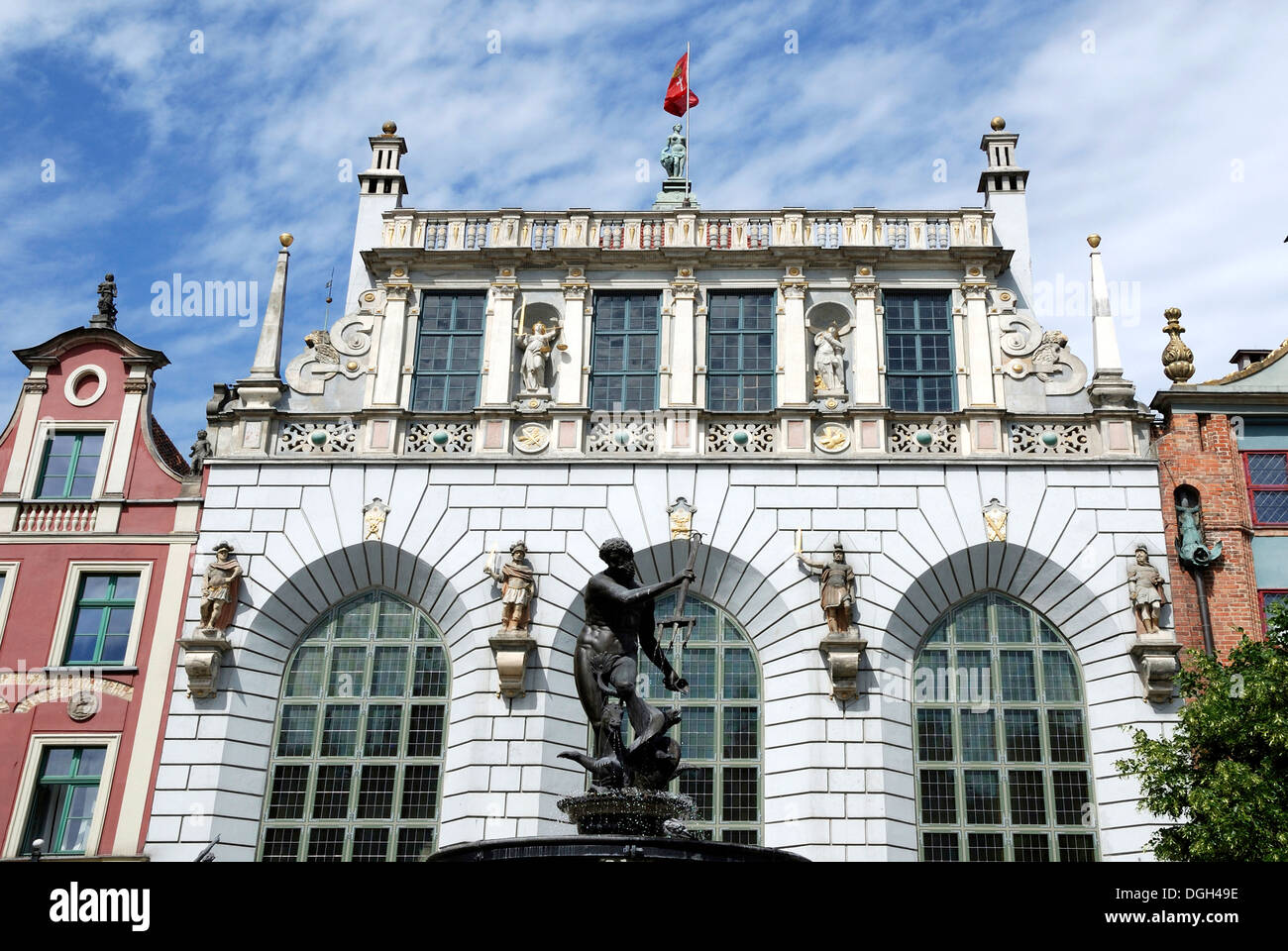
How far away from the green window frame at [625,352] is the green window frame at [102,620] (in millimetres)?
9974

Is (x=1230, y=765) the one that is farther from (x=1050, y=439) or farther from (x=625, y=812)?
(x=625, y=812)

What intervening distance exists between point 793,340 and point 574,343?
4.59 metres

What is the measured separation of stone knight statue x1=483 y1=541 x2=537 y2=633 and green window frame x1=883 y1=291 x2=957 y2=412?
27.2 ft

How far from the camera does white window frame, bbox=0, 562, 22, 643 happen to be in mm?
26109

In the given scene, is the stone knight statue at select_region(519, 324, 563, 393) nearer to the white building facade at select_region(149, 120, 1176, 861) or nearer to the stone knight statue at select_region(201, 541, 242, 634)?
the white building facade at select_region(149, 120, 1176, 861)

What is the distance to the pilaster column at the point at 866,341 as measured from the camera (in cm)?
2770

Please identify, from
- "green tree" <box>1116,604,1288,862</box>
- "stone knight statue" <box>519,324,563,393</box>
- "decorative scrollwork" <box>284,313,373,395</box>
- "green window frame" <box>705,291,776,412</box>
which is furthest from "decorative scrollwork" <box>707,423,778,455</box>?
"green tree" <box>1116,604,1288,862</box>

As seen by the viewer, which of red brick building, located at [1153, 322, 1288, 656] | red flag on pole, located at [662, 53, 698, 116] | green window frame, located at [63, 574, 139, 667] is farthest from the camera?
red flag on pole, located at [662, 53, 698, 116]

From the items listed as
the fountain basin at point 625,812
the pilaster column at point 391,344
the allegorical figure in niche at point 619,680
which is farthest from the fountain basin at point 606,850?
the pilaster column at point 391,344

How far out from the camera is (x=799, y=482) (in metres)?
26.5

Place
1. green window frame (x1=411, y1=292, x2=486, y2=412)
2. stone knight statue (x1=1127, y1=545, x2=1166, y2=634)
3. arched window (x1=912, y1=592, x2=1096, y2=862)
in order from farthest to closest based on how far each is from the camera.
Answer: green window frame (x1=411, y1=292, x2=486, y2=412), stone knight statue (x1=1127, y1=545, x2=1166, y2=634), arched window (x1=912, y1=592, x2=1096, y2=862)
